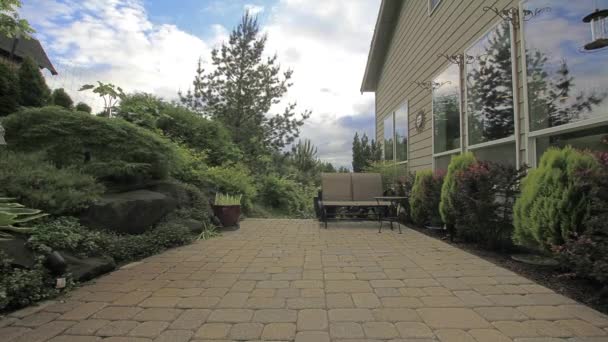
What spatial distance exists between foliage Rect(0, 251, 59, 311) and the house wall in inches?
187

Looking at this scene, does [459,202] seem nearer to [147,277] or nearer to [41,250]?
[147,277]

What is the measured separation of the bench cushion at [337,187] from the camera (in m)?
6.50

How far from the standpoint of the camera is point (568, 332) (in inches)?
70.0

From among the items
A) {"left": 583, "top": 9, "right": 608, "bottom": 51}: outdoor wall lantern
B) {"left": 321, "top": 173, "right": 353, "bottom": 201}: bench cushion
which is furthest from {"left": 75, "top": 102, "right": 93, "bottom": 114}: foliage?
{"left": 583, "top": 9, "right": 608, "bottom": 51}: outdoor wall lantern

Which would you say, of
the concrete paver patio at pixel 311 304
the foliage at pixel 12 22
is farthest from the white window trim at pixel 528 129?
the foliage at pixel 12 22

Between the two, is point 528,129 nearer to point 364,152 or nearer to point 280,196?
point 280,196

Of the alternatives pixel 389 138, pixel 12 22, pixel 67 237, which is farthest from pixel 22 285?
pixel 389 138

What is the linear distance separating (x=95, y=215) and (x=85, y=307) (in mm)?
1454

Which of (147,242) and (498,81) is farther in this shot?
(498,81)

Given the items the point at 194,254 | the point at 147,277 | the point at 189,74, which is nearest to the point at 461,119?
the point at 194,254

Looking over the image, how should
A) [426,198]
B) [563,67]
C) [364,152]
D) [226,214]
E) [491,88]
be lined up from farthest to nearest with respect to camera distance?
[364,152] → [226,214] → [426,198] → [491,88] → [563,67]

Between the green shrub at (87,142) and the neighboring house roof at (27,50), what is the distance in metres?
12.2

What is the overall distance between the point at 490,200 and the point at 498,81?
1.78 m

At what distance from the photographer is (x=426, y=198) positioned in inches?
202
